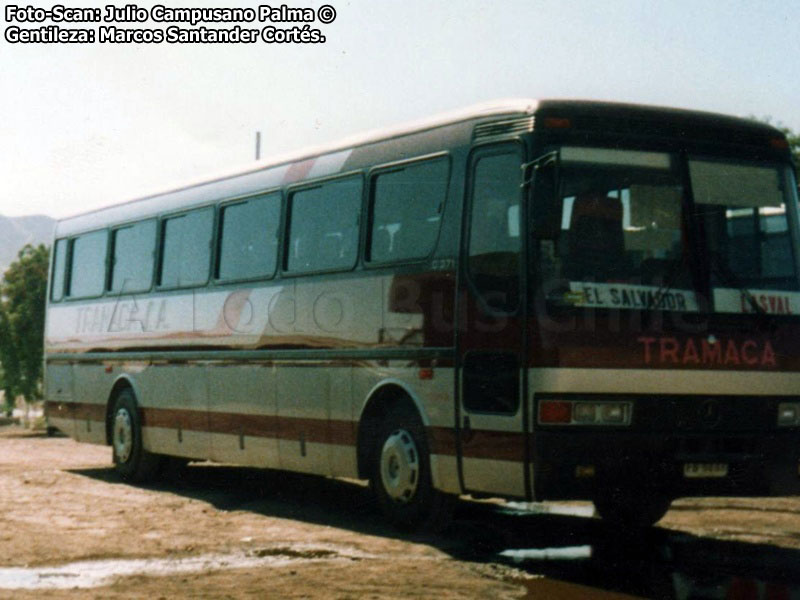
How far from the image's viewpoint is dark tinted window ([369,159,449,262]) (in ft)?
39.9

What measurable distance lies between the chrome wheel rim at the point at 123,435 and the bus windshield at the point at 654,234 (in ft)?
30.1

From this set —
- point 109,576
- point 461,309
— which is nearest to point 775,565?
point 461,309

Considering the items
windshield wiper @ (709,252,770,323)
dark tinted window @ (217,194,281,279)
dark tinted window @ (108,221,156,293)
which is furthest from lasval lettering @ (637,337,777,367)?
dark tinted window @ (108,221,156,293)

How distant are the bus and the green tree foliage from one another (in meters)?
46.4

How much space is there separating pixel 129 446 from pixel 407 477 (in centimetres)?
708

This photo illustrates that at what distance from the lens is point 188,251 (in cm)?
1711

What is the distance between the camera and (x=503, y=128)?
11.3 m

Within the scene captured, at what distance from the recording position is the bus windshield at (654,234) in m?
10.7

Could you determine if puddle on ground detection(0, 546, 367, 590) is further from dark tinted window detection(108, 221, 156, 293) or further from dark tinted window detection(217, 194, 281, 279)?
dark tinted window detection(108, 221, 156, 293)

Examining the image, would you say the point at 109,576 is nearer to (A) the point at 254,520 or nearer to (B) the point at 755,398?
(A) the point at 254,520

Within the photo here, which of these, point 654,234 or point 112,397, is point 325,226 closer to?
point 654,234

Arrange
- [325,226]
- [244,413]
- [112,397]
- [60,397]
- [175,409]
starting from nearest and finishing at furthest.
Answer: [325,226] → [244,413] → [175,409] → [112,397] → [60,397]

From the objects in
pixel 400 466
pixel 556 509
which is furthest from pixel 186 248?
pixel 400 466

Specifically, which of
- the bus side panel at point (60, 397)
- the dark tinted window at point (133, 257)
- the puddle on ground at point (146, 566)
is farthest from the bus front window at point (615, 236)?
the bus side panel at point (60, 397)
